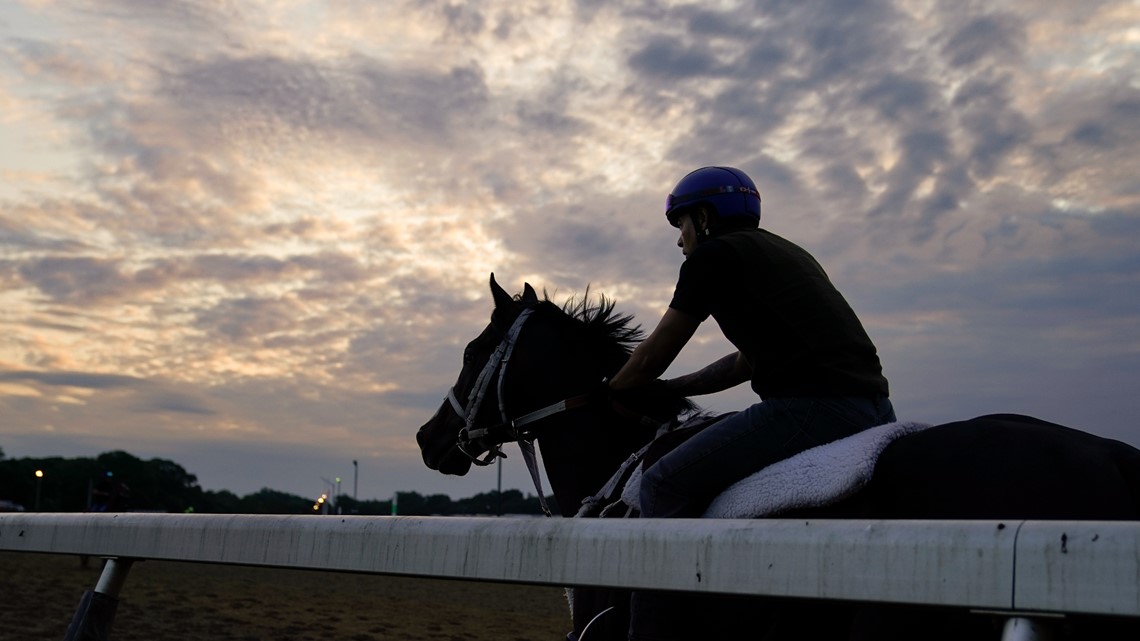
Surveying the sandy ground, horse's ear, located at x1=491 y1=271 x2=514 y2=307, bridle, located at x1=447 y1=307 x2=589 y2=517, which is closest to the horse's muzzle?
bridle, located at x1=447 y1=307 x2=589 y2=517

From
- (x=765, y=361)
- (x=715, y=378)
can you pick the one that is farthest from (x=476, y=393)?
(x=765, y=361)

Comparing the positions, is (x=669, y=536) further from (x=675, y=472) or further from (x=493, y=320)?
(x=493, y=320)

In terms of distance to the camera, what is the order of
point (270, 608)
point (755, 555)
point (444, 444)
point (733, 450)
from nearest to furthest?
1. point (755, 555)
2. point (733, 450)
3. point (444, 444)
4. point (270, 608)

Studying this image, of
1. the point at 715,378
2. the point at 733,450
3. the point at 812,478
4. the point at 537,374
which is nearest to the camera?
the point at 812,478

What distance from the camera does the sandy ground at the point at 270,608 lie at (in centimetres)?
1427

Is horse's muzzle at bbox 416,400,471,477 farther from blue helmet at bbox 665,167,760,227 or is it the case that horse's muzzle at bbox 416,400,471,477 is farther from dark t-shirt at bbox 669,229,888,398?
dark t-shirt at bbox 669,229,888,398

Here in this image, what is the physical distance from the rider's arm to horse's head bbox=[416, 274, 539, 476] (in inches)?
46.6

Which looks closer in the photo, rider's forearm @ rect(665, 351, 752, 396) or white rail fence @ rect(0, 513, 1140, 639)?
white rail fence @ rect(0, 513, 1140, 639)

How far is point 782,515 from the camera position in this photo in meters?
3.14

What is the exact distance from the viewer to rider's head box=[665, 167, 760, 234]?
408cm

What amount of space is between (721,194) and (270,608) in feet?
53.1

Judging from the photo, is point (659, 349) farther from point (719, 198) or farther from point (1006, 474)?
point (1006, 474)

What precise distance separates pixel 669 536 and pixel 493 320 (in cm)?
401

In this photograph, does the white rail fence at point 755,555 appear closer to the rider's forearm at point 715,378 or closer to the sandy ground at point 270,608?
the rider's forearm at point 715,378
